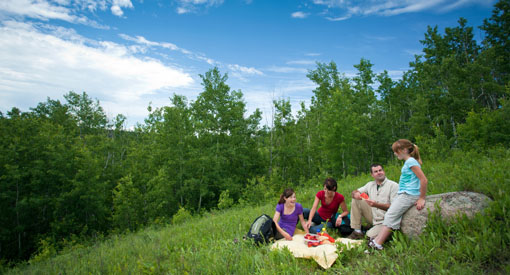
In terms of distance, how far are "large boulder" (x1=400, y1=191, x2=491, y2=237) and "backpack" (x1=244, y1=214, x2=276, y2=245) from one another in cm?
256

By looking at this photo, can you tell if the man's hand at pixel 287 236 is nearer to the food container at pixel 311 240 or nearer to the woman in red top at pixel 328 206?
the food container at pixel 311 240

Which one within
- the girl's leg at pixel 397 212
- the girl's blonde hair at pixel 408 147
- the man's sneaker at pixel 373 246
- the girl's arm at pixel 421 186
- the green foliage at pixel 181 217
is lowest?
the green foliage at pixel 181 217

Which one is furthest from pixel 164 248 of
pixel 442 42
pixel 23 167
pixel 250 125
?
pixel 442 42

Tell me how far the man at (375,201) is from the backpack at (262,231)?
167cm

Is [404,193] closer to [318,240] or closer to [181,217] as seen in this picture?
[318,240]

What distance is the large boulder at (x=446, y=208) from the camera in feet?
12.4

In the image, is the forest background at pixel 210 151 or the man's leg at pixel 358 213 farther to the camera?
the forest background at pixel 210 151

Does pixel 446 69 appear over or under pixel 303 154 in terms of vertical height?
over

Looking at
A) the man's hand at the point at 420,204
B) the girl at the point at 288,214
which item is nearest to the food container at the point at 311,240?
the girl at the point at 288,214

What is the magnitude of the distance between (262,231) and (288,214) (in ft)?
2.73

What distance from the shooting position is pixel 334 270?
142 inches

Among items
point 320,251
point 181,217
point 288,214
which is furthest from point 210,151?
point 320,251

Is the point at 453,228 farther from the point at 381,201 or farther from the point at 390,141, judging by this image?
the point at 390,141

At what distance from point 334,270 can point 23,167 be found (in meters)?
32.5
